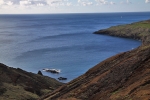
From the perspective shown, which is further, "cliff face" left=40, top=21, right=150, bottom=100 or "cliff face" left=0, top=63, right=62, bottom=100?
"cliff face" left=0, top=63, right=62, bottom=100

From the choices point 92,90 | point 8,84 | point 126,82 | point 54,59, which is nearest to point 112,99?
point 126,82

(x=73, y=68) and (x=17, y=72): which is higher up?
(x=17, y=72)

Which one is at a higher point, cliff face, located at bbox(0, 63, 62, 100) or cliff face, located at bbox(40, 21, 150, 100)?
cliff face, located at bbox(40, 21, 150, 100)

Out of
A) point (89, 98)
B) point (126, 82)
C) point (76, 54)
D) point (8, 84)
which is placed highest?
point (126, 82)

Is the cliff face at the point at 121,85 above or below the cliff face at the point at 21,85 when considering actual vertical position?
above

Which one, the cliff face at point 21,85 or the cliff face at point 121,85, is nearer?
the cliff face at point 121,85

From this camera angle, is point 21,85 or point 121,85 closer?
point 121,85

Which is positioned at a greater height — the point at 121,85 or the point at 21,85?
the point at 121,85

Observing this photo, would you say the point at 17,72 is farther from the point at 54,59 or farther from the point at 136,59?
the point at 54,59
